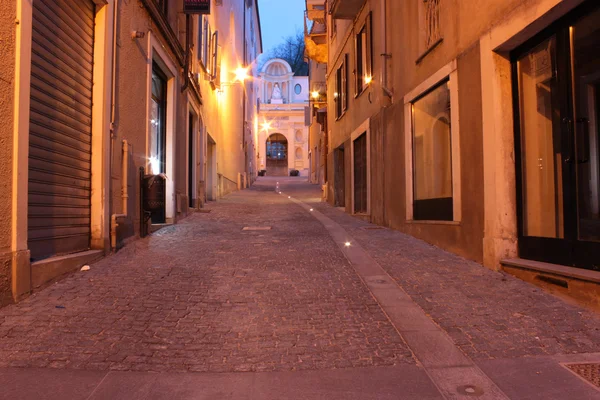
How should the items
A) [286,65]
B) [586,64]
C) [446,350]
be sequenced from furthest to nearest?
1. [286,65]
2. [586,64]
3. [446,350]

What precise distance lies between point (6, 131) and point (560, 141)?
5.41 meters

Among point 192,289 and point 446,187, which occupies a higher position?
point 446,187

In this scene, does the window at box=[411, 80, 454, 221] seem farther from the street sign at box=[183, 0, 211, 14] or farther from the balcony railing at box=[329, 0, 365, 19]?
the street sign at box=[183, 0, 211, 14]

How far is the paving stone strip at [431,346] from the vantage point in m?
2.62

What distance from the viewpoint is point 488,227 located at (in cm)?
532

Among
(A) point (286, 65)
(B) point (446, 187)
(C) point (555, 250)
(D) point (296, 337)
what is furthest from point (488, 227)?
(A) point (286, 65)

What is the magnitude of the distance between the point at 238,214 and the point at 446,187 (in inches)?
246

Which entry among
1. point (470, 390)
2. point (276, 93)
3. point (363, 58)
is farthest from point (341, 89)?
point (276, 93)

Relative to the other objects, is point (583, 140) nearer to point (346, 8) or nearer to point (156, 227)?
point (156, 227)

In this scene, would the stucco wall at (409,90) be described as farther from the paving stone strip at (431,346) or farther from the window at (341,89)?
the paving stone strip at (431,346)

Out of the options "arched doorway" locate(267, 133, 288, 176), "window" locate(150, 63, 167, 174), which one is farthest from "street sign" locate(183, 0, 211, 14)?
"arched doorway" locate(267, 133, 288, 176)

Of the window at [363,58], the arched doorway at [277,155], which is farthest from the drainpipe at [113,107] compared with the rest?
the arched doorway at [277,155]

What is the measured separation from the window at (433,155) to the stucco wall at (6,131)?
18.2 feet

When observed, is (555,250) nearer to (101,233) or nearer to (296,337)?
(296,337)
